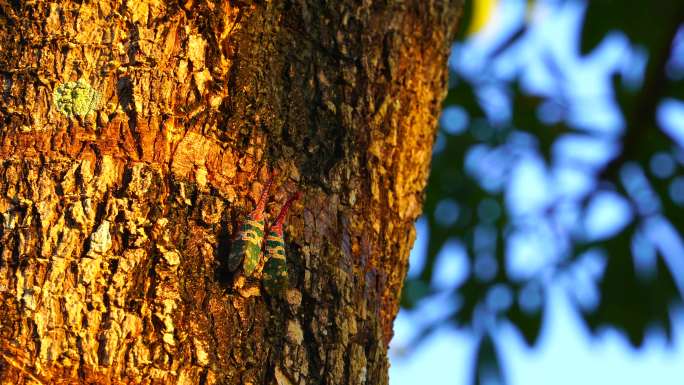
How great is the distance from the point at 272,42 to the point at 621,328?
2058 millimetres

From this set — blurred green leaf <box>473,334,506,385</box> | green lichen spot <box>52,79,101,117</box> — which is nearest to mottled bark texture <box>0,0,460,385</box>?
green lichen spot <box>52,79,101,117</box>

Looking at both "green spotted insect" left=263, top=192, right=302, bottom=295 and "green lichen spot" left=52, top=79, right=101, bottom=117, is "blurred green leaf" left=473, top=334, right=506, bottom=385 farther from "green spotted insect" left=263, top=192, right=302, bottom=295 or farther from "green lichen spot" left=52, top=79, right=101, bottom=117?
"green lichen spot" left=52, top=79, right=101, bottom=117

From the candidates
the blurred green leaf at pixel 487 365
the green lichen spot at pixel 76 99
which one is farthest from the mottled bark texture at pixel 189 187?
the blurred green leaf at pixel 487 365

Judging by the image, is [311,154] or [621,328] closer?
[311,154]

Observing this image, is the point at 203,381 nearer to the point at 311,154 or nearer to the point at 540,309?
the point at 311,154

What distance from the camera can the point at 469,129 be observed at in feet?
10.4

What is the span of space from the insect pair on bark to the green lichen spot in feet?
0.84

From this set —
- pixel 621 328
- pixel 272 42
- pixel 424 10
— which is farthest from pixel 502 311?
pixel 272 42

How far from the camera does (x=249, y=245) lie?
1136 millimetres

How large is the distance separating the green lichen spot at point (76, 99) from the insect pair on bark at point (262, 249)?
26 centimetres

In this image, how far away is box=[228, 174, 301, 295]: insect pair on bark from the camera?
1134mm

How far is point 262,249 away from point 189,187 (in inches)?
5.1

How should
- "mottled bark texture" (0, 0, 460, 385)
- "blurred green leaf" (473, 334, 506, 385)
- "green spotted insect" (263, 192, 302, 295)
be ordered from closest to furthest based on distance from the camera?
"mottled bark texture" (0, 0, 460, 385) < "green spotted insect" (263, 192, 302, 295) < "blurred green leaf" (473, 334, 506, 385)

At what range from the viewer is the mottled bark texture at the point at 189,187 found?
3.46ft
